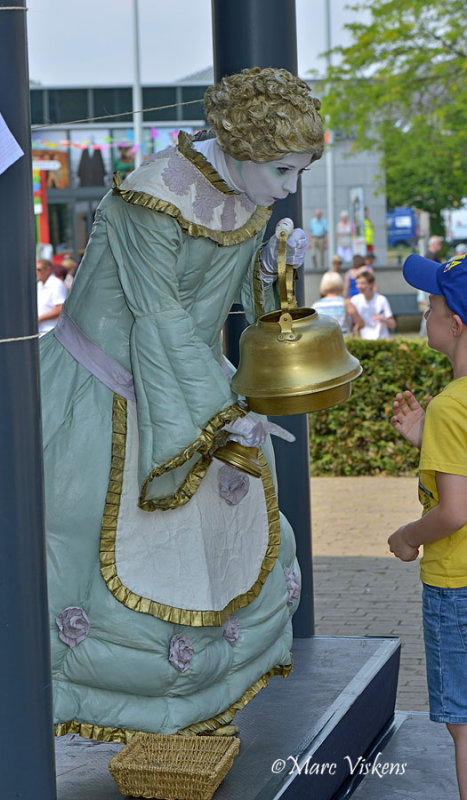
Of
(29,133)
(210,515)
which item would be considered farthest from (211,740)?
(29,133)

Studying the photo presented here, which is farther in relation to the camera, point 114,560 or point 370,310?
point 370,310

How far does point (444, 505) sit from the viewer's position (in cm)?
274

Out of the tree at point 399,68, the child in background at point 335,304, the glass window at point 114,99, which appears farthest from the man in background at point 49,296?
the glass window at point 114,99

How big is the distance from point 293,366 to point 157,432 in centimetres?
37

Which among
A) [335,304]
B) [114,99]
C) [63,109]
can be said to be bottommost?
[335,304]

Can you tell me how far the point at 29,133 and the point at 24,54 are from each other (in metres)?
0.14

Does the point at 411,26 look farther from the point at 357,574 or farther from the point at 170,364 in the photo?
the point at 170,364

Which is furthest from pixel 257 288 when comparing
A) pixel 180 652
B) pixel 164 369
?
pixel 180 652

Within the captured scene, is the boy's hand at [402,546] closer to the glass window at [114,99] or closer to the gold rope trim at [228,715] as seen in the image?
the gold rope trim at [228,715]

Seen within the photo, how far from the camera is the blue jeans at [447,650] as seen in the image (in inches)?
112

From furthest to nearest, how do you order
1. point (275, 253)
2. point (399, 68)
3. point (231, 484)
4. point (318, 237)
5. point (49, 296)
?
point (318, 237) → point (399, 68) → point (49, 296) → point (275, 253) → point (231, 484)

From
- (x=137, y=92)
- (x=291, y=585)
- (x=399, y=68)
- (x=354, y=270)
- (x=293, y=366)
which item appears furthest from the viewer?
(x=137, y=92)

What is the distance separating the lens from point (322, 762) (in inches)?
127

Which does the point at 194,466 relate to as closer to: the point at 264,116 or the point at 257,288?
the point at 257,288
